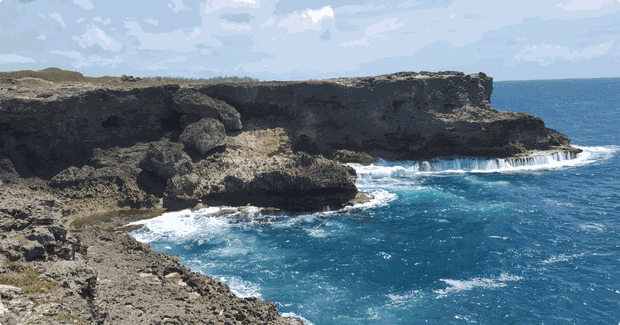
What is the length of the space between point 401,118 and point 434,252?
25202mm

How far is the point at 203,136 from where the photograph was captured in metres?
34.4

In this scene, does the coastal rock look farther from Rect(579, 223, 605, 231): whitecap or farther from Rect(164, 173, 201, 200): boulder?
Rect(579, 223, 605, 231): whitecap

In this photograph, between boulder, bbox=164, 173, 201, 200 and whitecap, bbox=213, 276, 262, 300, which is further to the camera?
boulder, bbox=164, 173, 201, 200

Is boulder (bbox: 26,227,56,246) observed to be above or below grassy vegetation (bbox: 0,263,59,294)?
above

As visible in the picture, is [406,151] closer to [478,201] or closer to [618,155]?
[478,201]

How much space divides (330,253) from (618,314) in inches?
575

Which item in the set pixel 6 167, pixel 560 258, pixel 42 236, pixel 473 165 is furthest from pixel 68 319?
pixel 473 165

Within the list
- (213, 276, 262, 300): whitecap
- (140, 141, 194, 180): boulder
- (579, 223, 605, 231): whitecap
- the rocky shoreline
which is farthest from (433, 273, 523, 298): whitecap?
(140, 141, 194, 180): boulder

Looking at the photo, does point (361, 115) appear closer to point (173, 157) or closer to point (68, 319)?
point (173, 157)

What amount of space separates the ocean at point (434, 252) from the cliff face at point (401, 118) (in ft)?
27.1

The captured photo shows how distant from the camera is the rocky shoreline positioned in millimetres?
11398

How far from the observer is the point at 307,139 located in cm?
4262

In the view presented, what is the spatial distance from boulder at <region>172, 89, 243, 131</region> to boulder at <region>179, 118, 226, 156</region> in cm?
157

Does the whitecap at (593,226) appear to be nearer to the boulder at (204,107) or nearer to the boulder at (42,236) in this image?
the boulder at (42,236)
